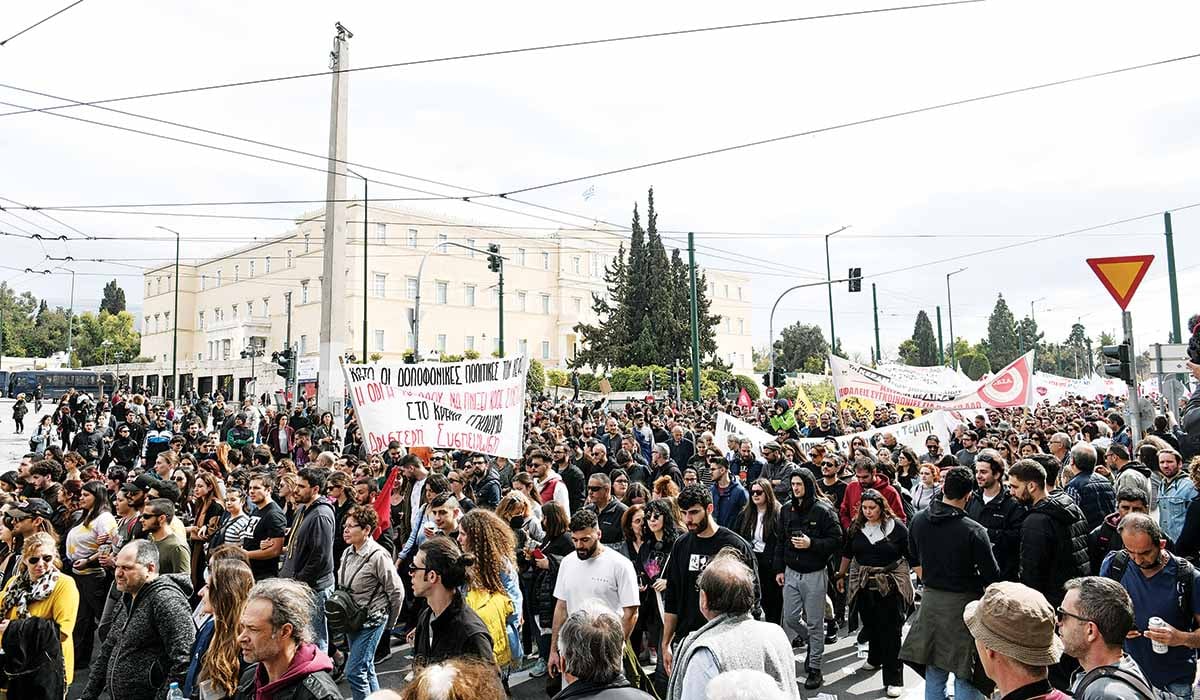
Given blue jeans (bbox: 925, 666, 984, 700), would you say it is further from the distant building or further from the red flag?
the distant building

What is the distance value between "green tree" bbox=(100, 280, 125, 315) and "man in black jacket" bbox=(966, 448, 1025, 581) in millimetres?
135718

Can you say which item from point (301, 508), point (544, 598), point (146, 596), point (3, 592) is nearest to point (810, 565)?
point (544, 598)

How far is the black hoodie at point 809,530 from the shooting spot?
24.2 feet

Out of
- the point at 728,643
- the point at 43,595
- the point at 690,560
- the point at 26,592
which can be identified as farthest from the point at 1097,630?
the point at 26,592

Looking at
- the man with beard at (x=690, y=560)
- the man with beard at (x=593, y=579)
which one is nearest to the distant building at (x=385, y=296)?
the man with beard at (x=690, y=560)

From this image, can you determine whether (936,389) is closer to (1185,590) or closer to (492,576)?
(1185,590)

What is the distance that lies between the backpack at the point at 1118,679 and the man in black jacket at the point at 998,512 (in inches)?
120

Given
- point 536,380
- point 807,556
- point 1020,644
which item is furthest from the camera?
point 536,380

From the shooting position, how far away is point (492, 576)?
5.71 meters

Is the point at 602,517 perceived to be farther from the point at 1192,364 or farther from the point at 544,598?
the point at 1192,364

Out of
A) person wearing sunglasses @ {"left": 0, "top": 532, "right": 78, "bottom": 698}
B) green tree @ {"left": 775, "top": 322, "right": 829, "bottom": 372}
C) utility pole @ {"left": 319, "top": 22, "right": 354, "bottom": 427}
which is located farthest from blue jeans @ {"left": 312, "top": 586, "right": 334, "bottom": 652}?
green tree @ {"left": 775, "top": 322, "right": 829, "bottom": 372}

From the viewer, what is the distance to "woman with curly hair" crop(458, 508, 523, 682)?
5562 mm

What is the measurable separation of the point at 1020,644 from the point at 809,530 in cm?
435

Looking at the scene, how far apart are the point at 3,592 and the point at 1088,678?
20.2 feet
